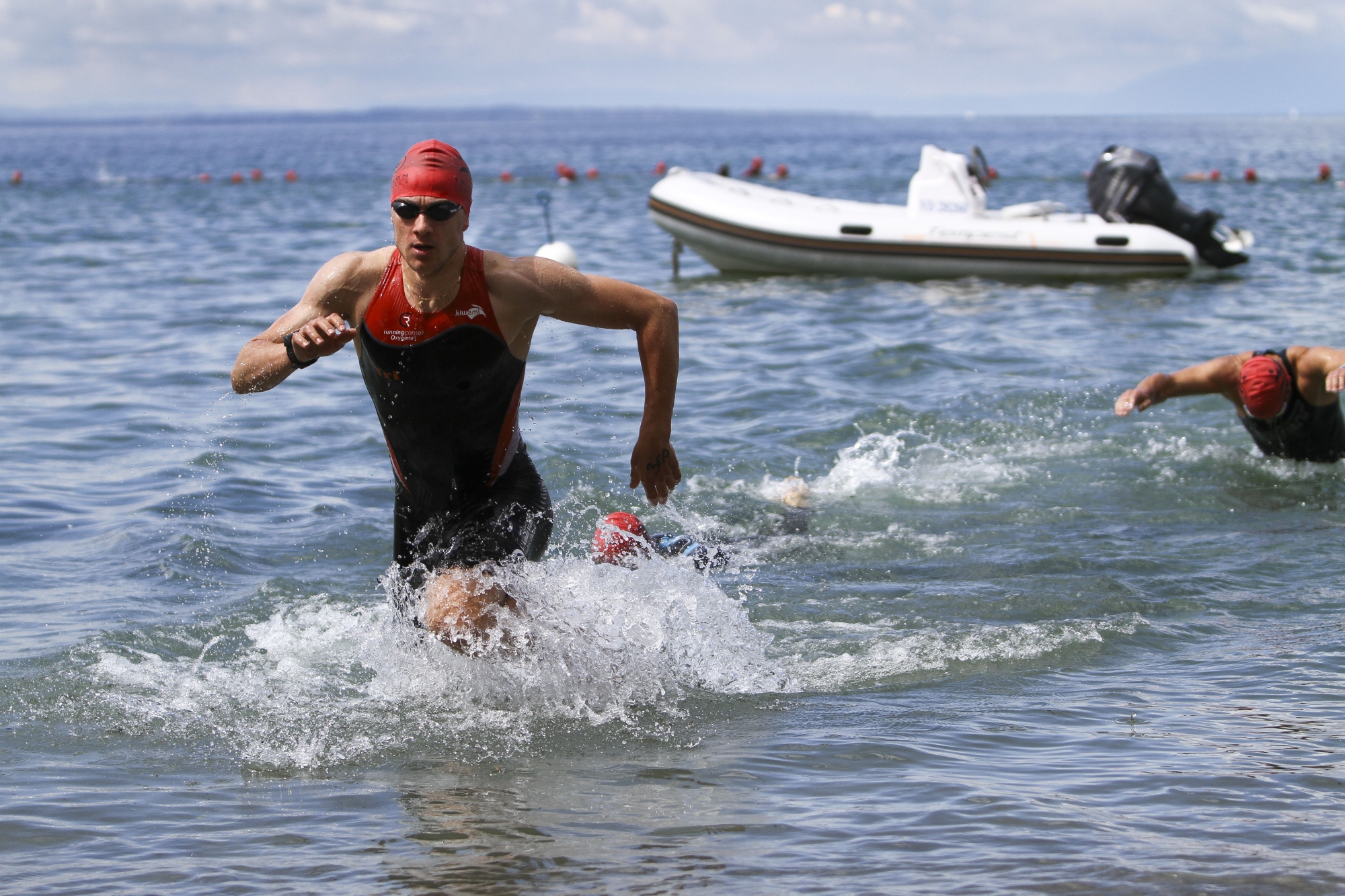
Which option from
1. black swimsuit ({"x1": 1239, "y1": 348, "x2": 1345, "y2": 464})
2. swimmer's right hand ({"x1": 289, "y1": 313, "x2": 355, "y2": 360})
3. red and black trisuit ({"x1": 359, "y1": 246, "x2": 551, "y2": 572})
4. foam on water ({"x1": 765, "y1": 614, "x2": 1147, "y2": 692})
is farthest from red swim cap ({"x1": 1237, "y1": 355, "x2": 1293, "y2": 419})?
swimmer's right hand ({"x1": 289, "y1": 313, "x2": 355, "y2": 360})

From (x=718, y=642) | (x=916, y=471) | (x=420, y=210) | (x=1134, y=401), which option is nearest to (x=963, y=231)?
(x=916, y=471)

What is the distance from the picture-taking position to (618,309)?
4.65 m

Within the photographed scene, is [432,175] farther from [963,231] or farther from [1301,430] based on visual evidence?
[963,231]

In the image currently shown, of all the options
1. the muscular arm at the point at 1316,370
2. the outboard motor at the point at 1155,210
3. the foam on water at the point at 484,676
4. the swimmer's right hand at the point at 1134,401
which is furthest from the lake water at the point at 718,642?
the outboard motor at the point at 1155,210

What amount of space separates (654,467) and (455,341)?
2.71 ft

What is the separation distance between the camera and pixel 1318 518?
7770mm

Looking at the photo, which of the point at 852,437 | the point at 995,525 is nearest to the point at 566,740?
the point at 995,525

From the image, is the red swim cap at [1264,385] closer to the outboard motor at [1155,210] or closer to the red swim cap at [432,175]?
the red swim cap at [432,175]

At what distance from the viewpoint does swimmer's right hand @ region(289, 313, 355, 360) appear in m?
4.02

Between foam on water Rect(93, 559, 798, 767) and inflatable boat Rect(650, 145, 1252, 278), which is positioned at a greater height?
inflatable boat Rect(650, 145, 1252, 278)

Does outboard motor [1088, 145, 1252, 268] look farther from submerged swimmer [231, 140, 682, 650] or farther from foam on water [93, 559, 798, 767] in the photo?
submerged swimmer [231, 140, 682, 650]

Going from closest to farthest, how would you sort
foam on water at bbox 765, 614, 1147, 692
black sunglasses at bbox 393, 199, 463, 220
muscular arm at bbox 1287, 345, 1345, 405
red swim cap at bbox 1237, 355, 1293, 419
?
1. black sunglasses at bbox 393, 199, 463, 220
2. foam on water at bbox 765, 614, 1147, 692
3. red swim cap at bbox 1237, 355, 1293, 419
4. muscular arm at bbox 1287, 345, 1345, 405

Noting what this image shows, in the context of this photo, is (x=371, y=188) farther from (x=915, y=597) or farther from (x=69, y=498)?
(x=915, y=597)

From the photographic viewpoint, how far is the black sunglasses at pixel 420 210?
4414 millimetres
